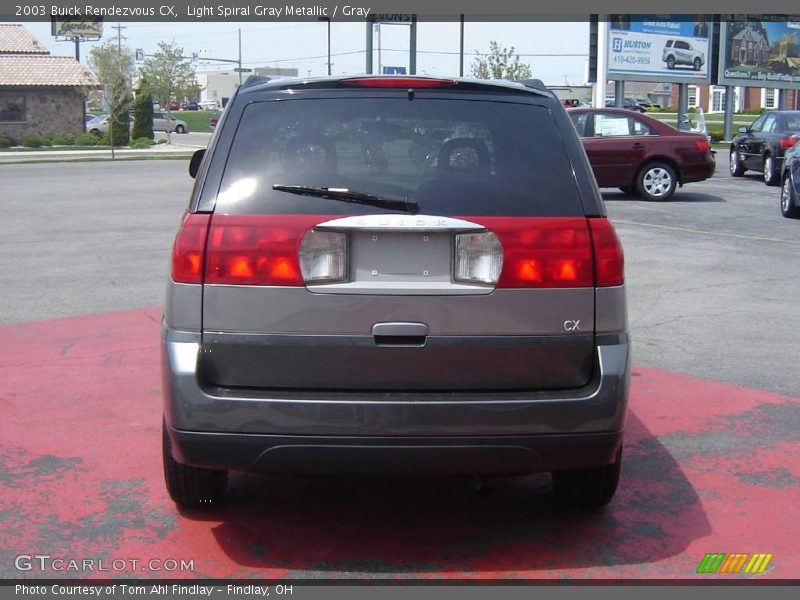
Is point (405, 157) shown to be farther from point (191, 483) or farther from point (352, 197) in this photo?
point (191, 483)

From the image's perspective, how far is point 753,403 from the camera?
6266mm

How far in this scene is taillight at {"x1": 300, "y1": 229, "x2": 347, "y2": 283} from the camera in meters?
3.74

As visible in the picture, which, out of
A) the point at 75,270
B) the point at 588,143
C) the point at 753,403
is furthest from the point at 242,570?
the point at 588,143

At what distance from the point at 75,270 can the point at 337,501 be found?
23.4ft

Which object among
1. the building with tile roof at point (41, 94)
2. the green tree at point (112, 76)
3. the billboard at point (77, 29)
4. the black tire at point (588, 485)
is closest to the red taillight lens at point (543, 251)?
the black tire at point (588, 485)

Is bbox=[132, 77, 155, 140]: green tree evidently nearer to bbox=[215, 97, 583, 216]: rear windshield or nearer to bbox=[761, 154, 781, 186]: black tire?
bbox=[761, 154, 781, 186]: black tire

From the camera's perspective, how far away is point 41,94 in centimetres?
5291

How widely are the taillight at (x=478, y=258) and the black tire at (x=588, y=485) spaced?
1.05 metres

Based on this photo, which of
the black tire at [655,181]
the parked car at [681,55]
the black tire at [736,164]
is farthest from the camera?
the parked car at [681,55]

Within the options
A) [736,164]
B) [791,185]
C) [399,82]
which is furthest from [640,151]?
[399,82]

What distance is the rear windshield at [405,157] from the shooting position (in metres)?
3.82

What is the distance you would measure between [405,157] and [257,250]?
26.1 inches

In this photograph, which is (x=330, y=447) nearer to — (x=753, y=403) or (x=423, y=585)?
(x=423, y=585)

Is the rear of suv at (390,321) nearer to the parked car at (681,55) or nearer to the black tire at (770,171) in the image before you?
the black tire at (770,171)
